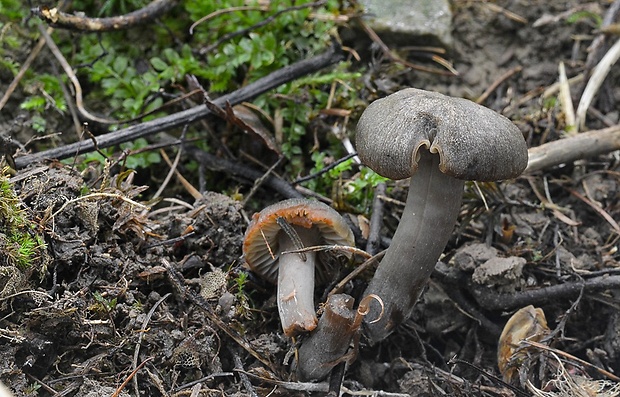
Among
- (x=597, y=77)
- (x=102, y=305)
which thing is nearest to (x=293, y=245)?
(x=102, y=305)

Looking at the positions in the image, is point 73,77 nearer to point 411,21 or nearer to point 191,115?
point 191,115

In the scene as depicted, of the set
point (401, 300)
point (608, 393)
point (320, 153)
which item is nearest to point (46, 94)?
point (320, 153)

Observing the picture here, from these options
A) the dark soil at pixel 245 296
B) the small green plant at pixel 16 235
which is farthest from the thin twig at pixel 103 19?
the small green plant at pixel 16 235

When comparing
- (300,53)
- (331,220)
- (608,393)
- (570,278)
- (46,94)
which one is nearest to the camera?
(608,393)

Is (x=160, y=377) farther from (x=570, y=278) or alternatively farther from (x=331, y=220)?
(x=570, y=278)

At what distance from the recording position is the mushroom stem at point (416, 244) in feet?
7.58

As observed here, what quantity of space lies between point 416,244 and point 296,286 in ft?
1.64

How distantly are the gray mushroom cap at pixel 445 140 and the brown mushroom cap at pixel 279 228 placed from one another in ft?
1.13

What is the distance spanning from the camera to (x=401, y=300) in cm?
Answer: 247

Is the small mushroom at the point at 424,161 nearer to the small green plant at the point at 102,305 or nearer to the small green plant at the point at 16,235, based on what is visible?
the small green plant at the point at 102,305

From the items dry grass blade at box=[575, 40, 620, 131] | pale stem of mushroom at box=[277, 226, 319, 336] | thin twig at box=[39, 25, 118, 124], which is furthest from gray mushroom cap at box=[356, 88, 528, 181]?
thin twig at box=[39, 25, 118, 124]

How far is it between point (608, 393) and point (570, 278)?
55cm

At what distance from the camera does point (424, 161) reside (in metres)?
2.28

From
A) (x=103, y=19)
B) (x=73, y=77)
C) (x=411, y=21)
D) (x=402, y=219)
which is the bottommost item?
(x=402, y=219)
